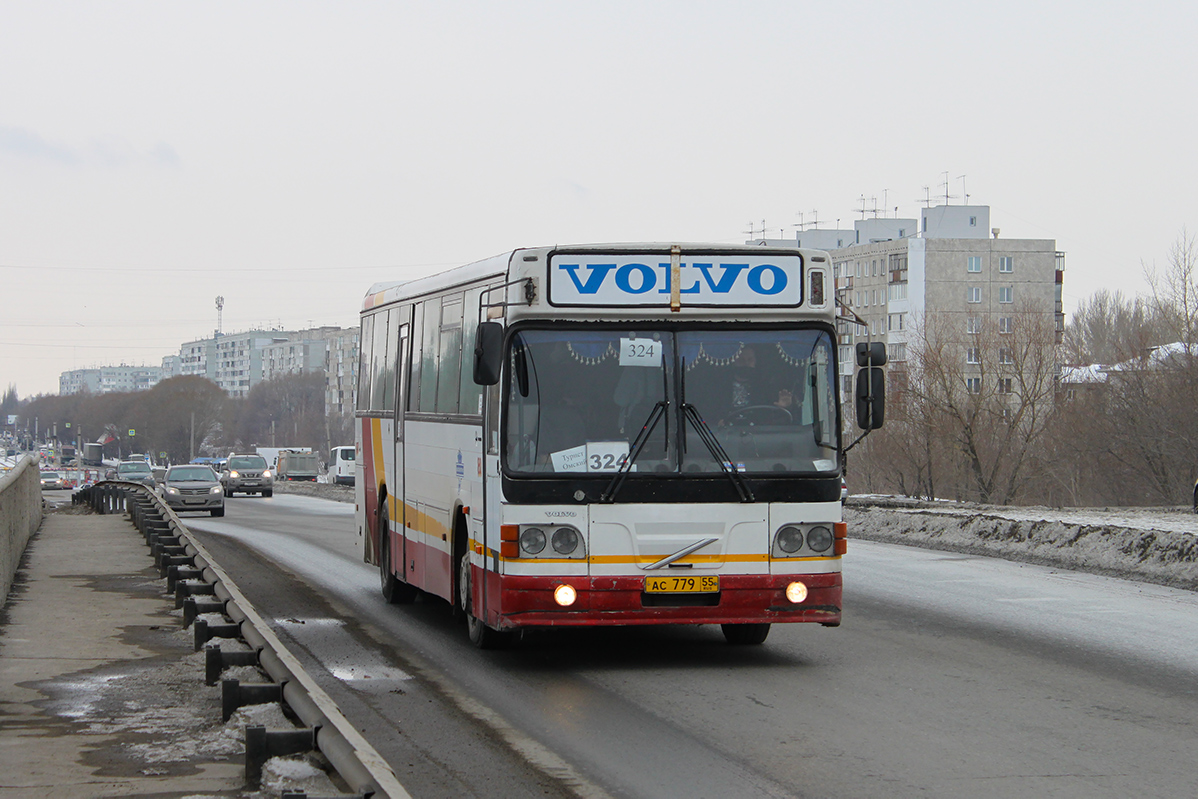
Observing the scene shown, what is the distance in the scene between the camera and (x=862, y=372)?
1089 centimetres

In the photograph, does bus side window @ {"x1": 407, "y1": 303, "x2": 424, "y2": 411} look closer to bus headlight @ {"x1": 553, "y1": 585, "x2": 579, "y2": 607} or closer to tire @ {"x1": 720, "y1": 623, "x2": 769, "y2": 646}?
tire @ {"x1": 720, "y1": 623, "x2": 769, "y2": 646}

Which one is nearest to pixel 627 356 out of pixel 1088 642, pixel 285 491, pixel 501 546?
pixel 501 546

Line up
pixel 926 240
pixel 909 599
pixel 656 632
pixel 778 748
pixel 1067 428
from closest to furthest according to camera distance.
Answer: pixel 778 748
pixel 656 632
pixel 909 599
pixel 1067 428
pixel 926 240

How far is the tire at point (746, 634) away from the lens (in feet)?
37.9

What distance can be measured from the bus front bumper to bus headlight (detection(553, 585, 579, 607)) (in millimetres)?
17

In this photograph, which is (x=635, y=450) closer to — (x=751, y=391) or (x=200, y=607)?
(x=751, y=391)

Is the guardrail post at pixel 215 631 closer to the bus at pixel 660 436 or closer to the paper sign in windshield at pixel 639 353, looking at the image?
the bus at pixel 660 436

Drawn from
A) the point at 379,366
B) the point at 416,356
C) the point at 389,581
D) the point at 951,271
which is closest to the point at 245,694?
the point at 416,356

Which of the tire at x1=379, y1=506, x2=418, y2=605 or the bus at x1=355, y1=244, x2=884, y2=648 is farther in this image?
the tire at x1=379, y1=506, x2=418, y2=605

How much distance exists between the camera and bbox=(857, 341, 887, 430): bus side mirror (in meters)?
10.6

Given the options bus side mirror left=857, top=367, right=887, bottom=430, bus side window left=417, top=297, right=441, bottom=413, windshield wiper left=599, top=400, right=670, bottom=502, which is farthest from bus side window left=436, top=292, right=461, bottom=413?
bus side mirror left=857, top=367, right=887, bottom=430

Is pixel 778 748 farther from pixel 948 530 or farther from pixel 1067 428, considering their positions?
pixel 1067 428

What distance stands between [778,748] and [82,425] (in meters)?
198

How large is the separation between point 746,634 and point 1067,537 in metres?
9.61
